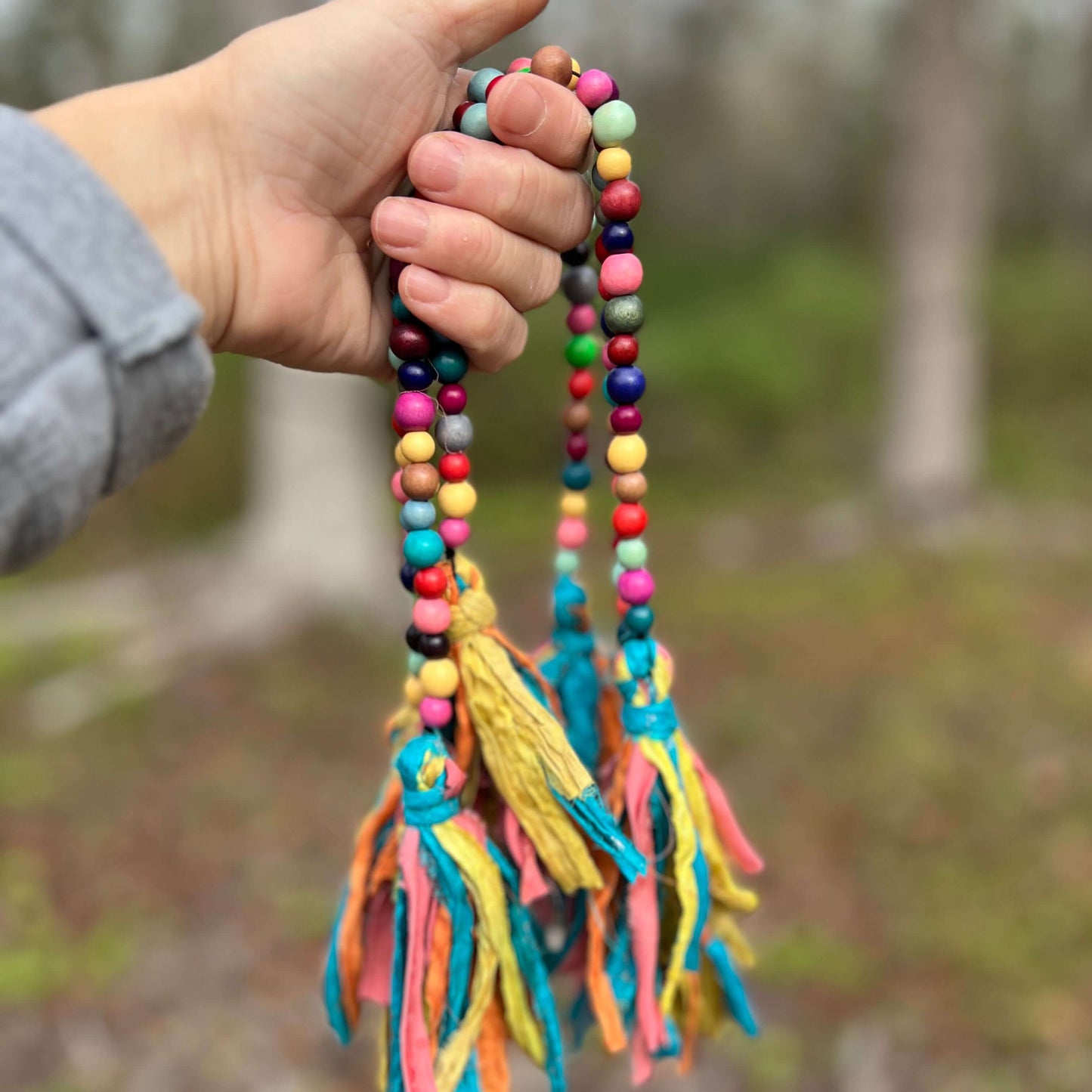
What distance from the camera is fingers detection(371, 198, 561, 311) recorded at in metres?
0.97

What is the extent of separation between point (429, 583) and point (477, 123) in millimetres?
427

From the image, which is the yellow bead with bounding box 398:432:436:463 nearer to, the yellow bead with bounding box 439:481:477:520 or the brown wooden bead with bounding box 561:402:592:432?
the yellow bead with bounding box 439:481:477:520

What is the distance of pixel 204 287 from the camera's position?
3.31 ft

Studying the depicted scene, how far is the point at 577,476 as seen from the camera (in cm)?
114

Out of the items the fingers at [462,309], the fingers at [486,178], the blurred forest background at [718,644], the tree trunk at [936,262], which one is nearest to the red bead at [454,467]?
the fingers at [462,309]

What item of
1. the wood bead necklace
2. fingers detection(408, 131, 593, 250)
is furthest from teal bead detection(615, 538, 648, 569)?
fingers detection(408, 131, 593, 250)

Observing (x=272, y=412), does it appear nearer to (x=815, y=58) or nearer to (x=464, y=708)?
(x=464, y=708)

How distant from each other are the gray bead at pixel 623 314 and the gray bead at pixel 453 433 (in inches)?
6.3

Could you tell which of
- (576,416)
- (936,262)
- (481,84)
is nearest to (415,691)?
(576,416)

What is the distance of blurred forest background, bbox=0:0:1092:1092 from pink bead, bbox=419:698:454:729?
141 centimetres

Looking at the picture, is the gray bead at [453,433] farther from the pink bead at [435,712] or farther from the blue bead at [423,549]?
the pink bead at [435,712]

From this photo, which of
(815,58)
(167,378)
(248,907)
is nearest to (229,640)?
Answer: (248,907)

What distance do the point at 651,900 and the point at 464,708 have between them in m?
0.26

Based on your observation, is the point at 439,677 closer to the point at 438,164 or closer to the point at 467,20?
the point at 438,164
